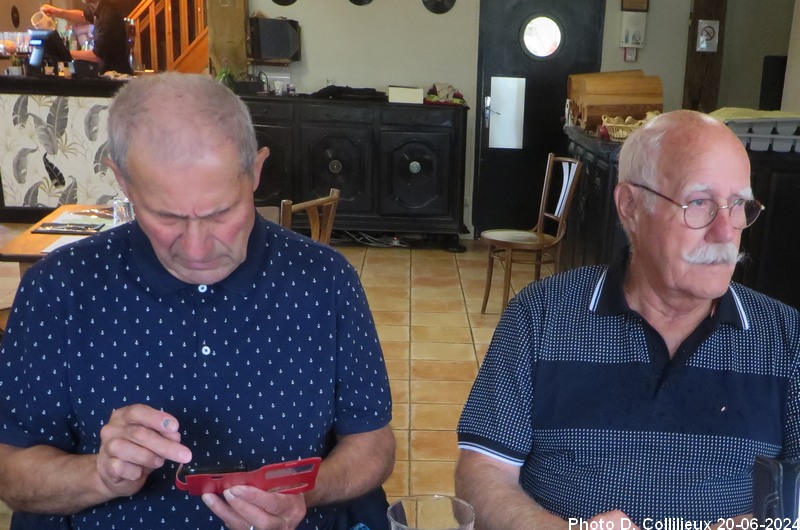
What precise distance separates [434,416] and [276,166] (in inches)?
126

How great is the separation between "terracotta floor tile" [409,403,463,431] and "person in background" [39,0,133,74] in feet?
13.6

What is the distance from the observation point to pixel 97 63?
19.5ft

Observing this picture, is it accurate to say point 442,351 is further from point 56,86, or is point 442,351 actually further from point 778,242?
point 56,86

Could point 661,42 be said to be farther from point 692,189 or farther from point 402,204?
point 692,189

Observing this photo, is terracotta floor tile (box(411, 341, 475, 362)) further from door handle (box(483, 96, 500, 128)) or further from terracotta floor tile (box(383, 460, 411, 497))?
door handle (box(483, 96, 500, 128))

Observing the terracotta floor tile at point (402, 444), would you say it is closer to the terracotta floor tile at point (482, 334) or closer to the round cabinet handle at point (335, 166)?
the terracotta floor tile at point (482, 334)

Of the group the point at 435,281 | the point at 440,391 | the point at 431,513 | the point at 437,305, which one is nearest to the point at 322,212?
the point at 440,391

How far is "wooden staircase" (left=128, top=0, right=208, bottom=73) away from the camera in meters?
7.98

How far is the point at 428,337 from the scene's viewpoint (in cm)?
422

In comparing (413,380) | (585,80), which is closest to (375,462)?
(413,380)

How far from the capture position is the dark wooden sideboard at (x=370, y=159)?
5.88 meters

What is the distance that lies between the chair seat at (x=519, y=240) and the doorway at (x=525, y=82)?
70.7 inches

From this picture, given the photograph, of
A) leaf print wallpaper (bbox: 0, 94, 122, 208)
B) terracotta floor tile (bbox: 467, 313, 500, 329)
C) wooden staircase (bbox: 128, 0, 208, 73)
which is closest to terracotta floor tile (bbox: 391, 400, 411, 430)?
terracotta floor tile (bbox: 467, 313, 500, 329)

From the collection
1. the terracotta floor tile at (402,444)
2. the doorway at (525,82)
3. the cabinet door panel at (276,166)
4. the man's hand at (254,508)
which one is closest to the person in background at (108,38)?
the cabinet door panel at (276,166)
